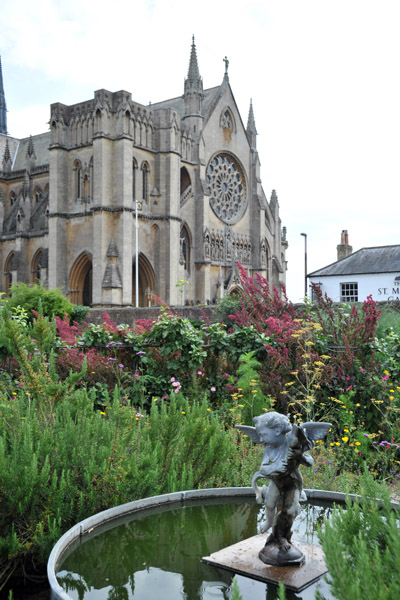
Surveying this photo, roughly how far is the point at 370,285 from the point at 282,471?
28988 millimetres

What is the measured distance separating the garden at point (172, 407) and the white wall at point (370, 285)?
64.6 feet

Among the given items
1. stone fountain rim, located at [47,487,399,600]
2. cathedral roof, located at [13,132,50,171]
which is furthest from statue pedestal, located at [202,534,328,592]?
cathedral roof, located at [13,132,50,171]

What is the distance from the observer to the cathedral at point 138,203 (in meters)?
33.5

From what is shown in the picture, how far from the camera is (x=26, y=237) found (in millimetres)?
39094

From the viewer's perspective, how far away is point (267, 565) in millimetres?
2816

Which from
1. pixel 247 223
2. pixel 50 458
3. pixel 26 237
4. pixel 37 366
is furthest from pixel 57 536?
pixel 247 223

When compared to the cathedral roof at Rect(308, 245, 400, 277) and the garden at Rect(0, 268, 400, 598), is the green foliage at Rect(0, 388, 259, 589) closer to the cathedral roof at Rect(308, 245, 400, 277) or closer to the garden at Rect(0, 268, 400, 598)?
the garden at Rect(0, 268, 400, 598)

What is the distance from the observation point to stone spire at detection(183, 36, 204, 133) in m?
40.2

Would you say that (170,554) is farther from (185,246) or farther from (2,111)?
(2,111)

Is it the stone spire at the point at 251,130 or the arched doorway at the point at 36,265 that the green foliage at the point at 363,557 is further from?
the stone spire at the point at 251,130

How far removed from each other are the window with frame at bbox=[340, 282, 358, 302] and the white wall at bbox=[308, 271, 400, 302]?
179 millimetres

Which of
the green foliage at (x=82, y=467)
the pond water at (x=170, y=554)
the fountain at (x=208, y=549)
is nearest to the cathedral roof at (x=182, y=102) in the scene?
the green foliage at (x=82, y=467)

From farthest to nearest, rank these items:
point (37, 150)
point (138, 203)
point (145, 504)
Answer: point (37, 150), point (138, 203), point (145, 504)

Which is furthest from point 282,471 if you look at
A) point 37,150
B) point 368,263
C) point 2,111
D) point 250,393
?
point 2,111
